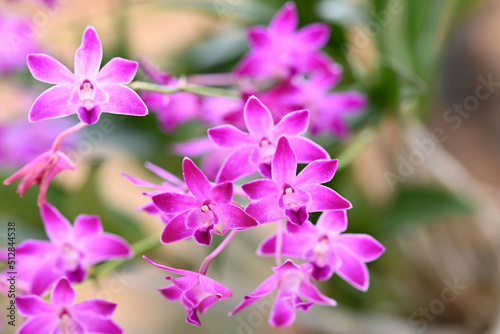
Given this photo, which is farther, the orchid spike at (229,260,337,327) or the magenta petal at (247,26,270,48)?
the magenta petal at (247,26,270,48)

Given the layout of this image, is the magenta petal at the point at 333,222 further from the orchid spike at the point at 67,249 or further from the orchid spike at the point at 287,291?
the orchid spike at the point at 67,249

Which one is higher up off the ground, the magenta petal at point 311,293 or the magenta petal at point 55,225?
the magenta petal at point 311,293

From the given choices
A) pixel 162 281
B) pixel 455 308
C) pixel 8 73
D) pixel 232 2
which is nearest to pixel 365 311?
pixel 455 308

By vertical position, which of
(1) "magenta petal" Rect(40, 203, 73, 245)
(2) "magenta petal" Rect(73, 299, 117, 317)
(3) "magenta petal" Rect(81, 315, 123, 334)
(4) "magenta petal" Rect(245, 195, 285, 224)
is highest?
(4) "magenta petal" Rect(245, 195, 285, 224)

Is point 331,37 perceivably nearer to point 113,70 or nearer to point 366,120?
point 366,120

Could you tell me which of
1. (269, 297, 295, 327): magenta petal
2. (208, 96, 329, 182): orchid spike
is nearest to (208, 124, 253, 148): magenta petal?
(208, 96, 329, 182): orchid spike

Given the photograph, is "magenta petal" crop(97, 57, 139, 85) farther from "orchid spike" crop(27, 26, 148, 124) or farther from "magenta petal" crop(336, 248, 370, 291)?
"magenta petal" crop(336, 248, 370, 291)

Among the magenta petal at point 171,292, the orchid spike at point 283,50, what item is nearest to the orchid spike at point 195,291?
the magenta petal at point 171,292
